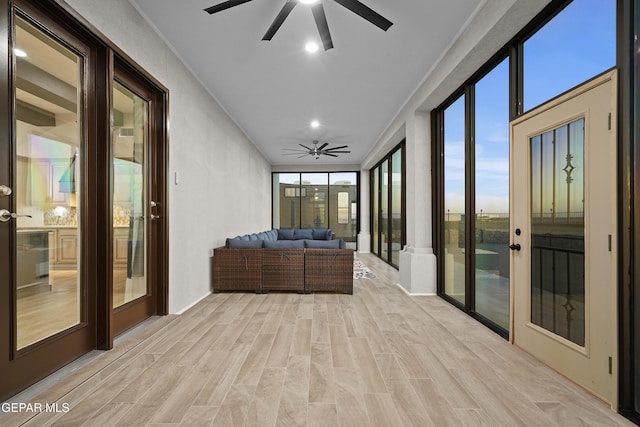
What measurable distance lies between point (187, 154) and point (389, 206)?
5131 millimetres

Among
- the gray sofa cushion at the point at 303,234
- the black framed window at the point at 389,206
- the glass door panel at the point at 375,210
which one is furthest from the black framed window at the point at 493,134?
the glass door panel at the point at 375,210

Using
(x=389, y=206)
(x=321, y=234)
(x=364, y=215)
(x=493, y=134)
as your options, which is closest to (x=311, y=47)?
(x=493, y=134)

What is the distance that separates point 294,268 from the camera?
4.44 metres

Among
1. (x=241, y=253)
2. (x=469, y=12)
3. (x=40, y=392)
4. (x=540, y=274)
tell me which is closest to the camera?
(x=40, y=392)

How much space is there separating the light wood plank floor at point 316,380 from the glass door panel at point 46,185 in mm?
507

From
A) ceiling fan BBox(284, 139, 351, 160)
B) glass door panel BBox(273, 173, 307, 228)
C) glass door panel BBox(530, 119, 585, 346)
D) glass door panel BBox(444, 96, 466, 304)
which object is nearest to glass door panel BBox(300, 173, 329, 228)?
glass door panel BBox(273, 173, 307, 228)

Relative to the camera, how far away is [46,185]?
2.07 m

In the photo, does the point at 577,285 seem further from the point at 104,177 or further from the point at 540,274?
the point at 104,177

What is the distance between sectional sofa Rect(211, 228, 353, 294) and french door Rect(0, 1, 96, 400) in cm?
207

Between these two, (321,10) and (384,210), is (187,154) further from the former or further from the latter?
(384,210)

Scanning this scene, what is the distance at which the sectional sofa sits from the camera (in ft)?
14.5

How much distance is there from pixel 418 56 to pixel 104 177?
134 inches

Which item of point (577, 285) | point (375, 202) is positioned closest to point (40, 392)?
point (577, 285)

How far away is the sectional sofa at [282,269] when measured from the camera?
4410mm
